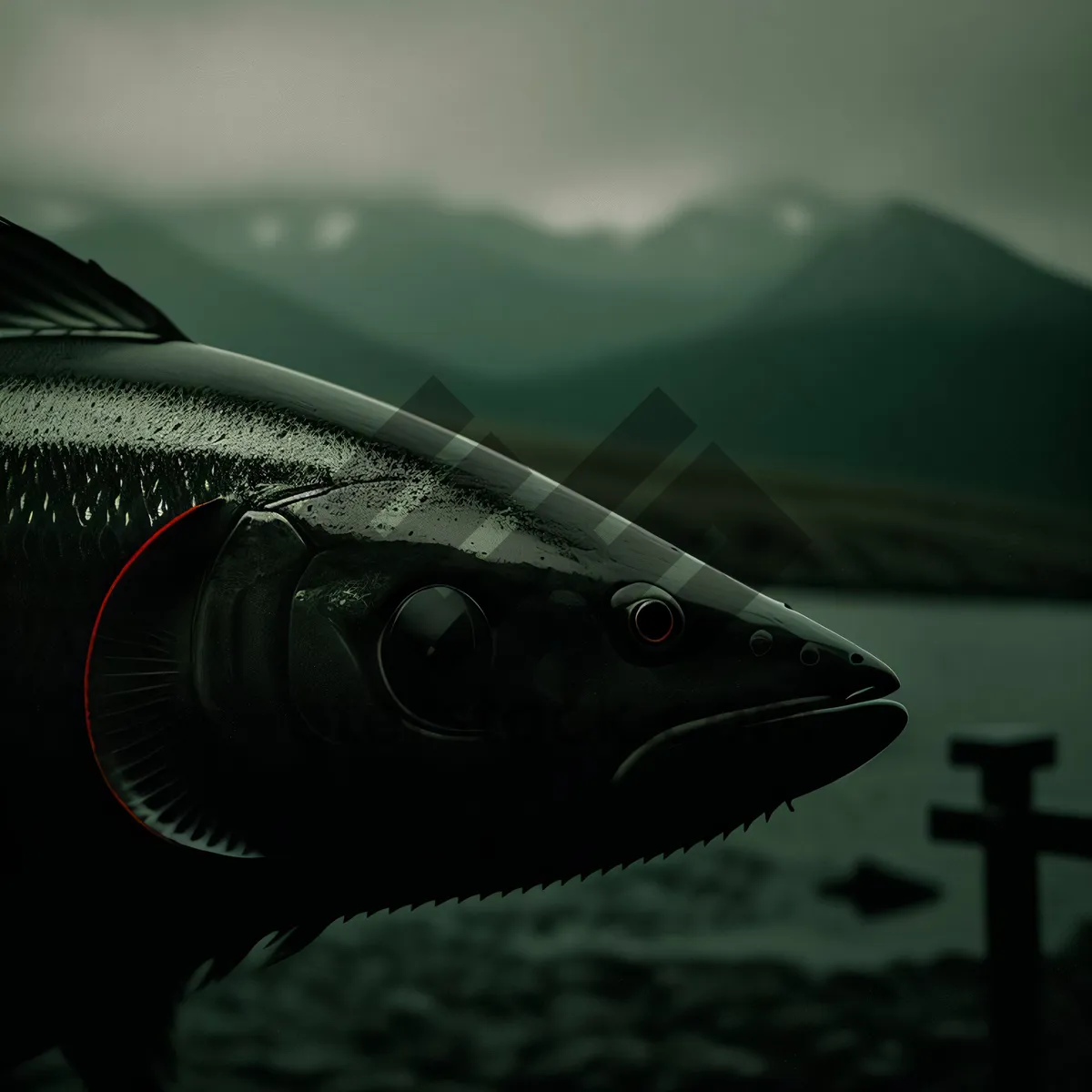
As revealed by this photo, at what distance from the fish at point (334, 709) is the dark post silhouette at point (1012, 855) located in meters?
3.80

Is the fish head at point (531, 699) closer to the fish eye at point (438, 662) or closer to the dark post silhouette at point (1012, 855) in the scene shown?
the fish eye at point (438, 662)

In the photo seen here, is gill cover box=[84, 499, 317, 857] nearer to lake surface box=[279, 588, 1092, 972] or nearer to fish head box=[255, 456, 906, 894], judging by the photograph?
fish head box=[255, 456, 906, 894]

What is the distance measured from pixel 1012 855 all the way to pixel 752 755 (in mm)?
4070

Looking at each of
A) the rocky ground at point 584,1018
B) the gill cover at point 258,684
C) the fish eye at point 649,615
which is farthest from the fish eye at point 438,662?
the rocky ground at point 584,1018

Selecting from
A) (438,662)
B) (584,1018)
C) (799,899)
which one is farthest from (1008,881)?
(799,899)

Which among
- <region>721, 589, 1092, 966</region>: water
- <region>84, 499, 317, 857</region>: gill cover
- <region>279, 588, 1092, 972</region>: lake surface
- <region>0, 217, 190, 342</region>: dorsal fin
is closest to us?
<region>84, 499, 317, 857</region>: gill cover

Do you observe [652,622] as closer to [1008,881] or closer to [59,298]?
[59,298]

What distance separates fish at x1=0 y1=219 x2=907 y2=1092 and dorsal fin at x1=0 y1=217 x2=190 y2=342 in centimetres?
24

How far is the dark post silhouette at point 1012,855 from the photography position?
14.3ft

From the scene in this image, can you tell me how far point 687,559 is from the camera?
1.02 metres

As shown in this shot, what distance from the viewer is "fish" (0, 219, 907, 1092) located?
2.99 ft

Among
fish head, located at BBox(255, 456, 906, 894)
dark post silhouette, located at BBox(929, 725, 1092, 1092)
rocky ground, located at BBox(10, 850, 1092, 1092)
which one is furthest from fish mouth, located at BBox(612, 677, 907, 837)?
rocky ground, located at BBox(10, 850, 1092, 1092)

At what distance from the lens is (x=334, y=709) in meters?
0.91

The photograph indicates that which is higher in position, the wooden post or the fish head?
the fish head
